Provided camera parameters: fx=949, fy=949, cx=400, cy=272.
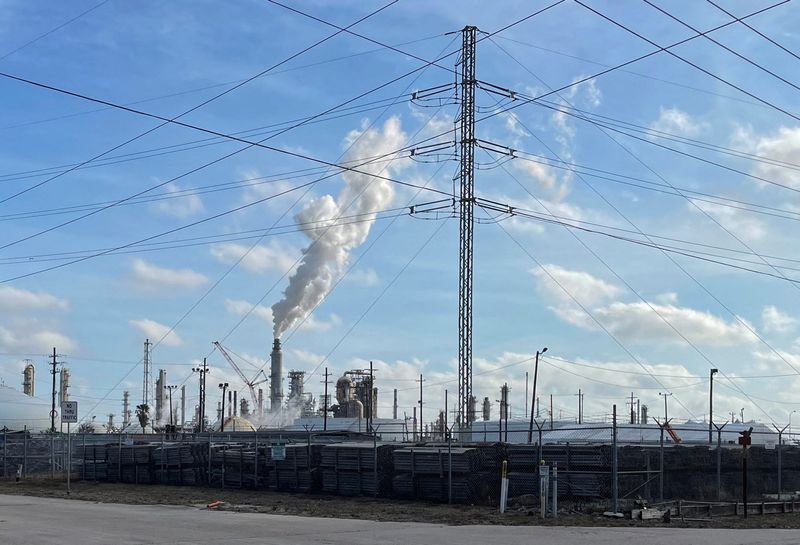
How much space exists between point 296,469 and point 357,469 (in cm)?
304

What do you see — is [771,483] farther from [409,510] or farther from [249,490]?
[249,490]

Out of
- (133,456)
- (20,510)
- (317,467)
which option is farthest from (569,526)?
(133,456)

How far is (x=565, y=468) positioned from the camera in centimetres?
2734

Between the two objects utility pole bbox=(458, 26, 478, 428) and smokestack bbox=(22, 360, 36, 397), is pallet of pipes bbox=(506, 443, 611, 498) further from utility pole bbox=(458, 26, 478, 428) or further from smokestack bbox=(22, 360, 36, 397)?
smokestack bbox=(22, 360, 36, 397)

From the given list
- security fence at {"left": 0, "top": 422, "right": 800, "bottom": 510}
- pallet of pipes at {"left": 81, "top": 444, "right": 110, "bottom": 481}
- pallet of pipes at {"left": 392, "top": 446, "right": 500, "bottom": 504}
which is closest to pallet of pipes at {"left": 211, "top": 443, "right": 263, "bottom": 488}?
security fence at {"left": 0, "top": 422, "right": 800, "bottom": 510}

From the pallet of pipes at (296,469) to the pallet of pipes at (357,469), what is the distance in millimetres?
418

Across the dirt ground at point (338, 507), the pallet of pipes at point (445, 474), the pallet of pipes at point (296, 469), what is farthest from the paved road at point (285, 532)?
the pallet of pipes at point (296, 469)

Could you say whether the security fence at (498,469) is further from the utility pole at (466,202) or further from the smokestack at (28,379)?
the smokestack at (28,379)

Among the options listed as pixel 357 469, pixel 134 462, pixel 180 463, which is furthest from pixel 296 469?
pixel 134 462

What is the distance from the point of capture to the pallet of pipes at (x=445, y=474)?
28391mm

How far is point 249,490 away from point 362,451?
557 cm

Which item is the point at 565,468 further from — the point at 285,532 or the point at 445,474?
the point at 285,532

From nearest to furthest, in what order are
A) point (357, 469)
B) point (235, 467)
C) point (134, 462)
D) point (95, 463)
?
point (357, 469), point (235, 467), point (134, 462), point (95, 463)

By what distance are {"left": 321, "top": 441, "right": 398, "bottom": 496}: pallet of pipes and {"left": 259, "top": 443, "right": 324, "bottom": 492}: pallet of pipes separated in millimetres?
418
